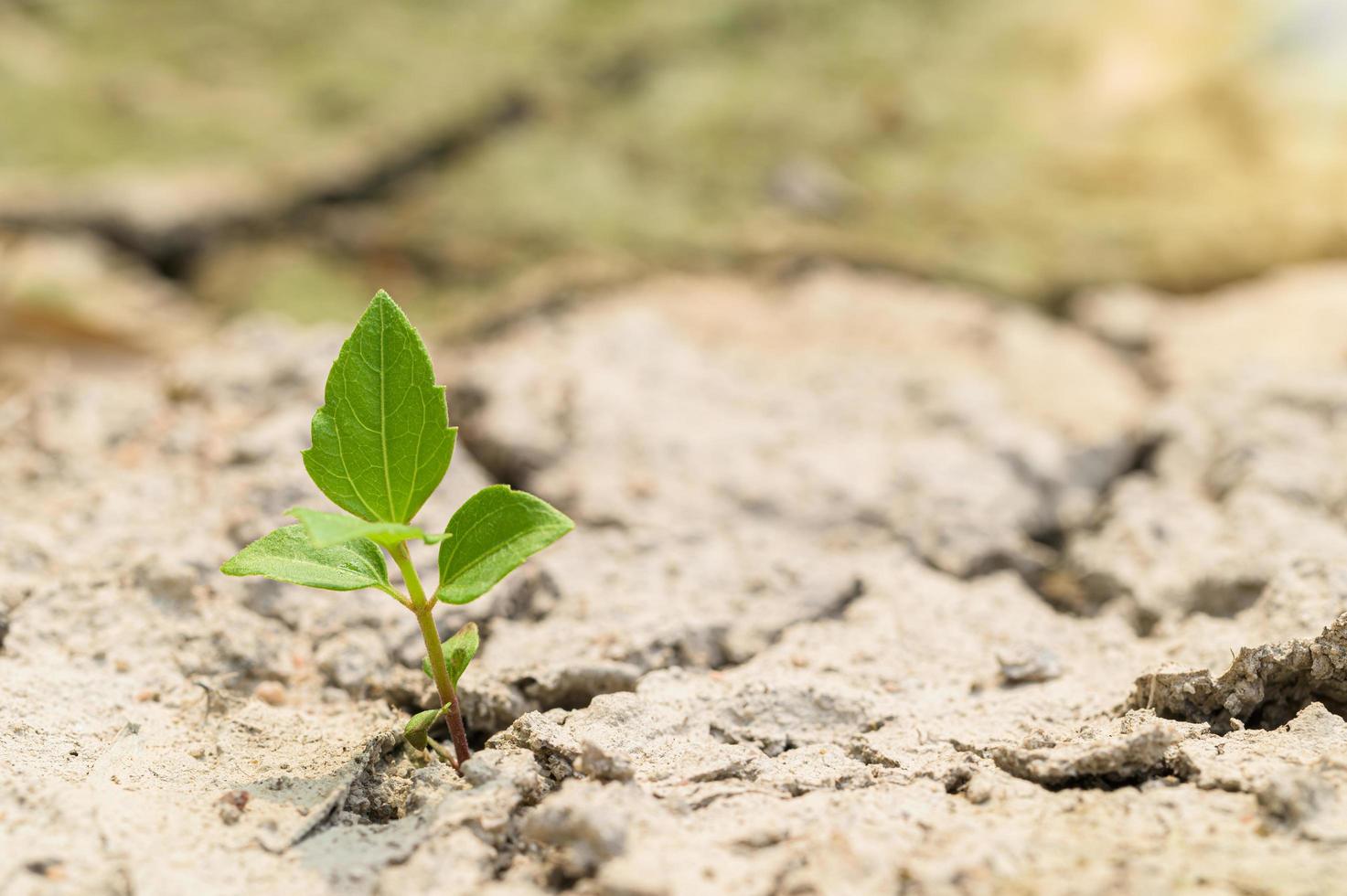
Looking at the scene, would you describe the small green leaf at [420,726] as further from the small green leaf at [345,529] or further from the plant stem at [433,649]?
the small green leaf at [345,529]

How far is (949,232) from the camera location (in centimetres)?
312

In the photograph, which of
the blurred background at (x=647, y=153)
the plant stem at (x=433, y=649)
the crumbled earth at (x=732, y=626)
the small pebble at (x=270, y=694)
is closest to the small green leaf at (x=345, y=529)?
the plant stem at (x=433, y=649)

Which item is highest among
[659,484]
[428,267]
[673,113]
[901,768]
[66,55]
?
[66,55]

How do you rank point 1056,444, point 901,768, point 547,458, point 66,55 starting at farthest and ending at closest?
point 66,55 → point 1056,444 → point 547,458 → point 901,768

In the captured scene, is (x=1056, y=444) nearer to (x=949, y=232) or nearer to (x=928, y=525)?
(x=928, y=525)

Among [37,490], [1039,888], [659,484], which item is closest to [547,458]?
[659,484]

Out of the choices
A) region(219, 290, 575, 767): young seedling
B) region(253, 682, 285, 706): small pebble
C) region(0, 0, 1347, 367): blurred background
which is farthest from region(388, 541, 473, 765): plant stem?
region(0, 0, 1347, 367): blurred background

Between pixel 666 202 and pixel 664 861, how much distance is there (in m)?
2.51

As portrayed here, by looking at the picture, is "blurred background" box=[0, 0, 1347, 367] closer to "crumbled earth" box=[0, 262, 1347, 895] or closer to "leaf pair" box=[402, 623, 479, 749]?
"crumbled earth" box=[0, 262, 1347, 895]

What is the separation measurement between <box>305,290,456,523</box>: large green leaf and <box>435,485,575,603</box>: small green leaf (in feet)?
0.21

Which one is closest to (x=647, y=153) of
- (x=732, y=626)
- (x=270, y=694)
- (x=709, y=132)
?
(x=709, y=132)

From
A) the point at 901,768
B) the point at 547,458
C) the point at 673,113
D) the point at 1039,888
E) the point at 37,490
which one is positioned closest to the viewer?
the point at 1039,888

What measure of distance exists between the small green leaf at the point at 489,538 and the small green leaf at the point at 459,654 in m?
0.10

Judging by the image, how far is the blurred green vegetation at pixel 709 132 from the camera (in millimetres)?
3078
